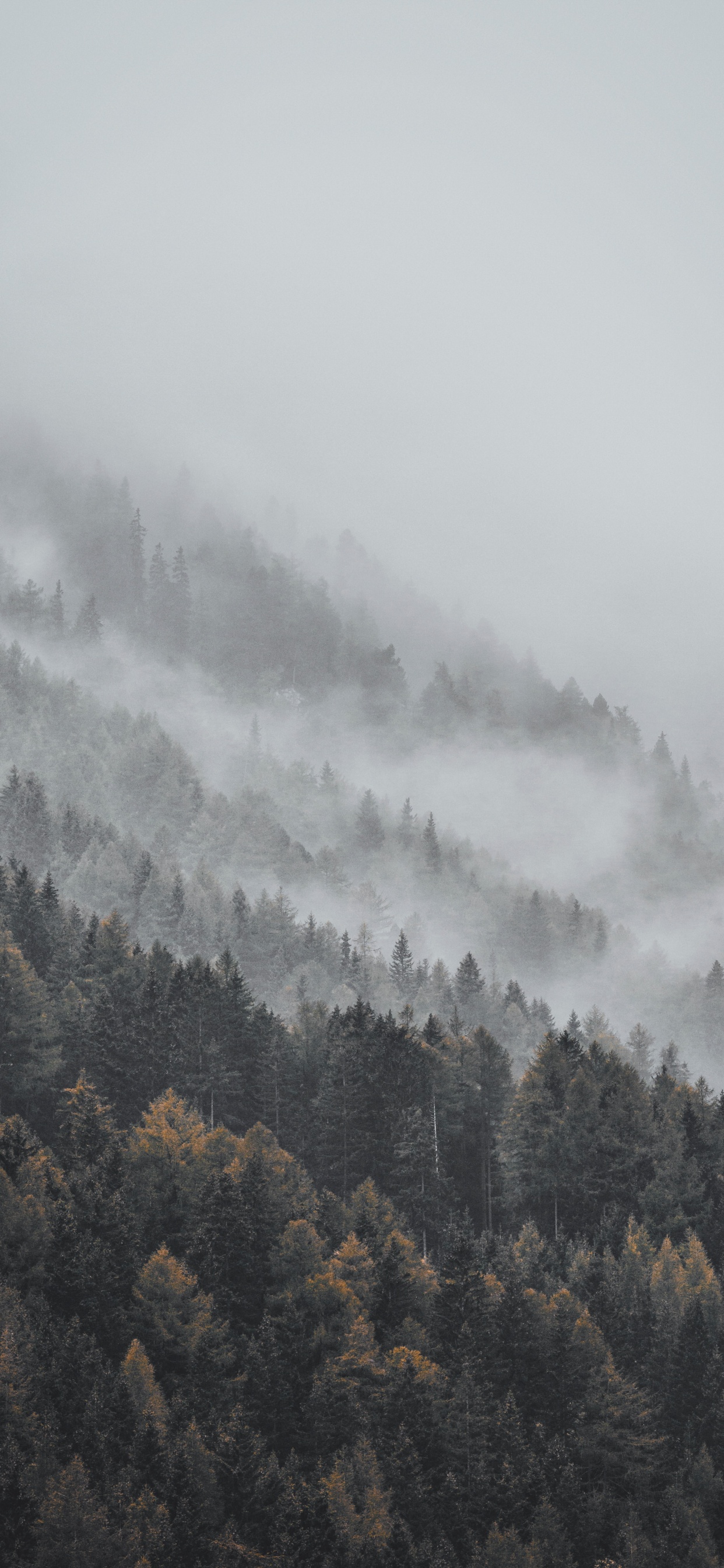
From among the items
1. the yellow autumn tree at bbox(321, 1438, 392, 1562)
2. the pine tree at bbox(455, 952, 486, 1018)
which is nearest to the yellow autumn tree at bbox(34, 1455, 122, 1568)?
the yellow autumn tree at bbox(321, 1438, 392, 1562)

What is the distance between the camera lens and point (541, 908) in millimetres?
194750

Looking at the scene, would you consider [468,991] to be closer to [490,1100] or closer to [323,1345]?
[490,1100]

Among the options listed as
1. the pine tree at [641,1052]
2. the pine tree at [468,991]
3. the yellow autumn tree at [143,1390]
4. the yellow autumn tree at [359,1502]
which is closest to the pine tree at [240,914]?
the pine tree at [468,991]

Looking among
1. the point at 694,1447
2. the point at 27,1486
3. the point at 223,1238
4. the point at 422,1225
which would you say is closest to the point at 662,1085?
the point at 422,1225

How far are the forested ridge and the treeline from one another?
0.14 meters

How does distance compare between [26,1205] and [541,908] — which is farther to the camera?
[541,908]

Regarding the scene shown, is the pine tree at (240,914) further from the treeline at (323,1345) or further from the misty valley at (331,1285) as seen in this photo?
the treeline at (323,1345)

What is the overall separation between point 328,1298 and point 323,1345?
80.4 inches

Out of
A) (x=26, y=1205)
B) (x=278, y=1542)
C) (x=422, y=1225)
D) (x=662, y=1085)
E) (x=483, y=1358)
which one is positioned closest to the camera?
(x=278, y=1542)

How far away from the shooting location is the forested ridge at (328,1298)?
1650 inches

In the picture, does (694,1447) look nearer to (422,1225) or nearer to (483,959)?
(422,1225)

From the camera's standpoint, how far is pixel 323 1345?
167 ft

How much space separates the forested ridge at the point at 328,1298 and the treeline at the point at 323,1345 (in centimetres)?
14

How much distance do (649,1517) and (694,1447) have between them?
4.72m
